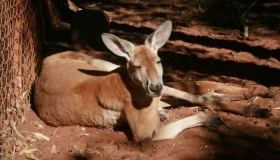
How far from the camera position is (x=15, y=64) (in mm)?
5531

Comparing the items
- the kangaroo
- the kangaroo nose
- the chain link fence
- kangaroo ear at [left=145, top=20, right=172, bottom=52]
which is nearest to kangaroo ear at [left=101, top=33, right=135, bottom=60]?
the kangaroo

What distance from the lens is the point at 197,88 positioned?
5.82m

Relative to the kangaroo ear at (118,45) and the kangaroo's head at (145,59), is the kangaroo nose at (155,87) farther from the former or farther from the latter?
the kangaroo ear at (118,45)

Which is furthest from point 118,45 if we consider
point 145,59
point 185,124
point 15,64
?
point 15,64

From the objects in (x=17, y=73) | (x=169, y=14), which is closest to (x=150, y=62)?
(x=17, y=73)

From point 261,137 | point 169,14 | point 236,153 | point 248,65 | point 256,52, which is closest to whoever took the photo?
→ point 236,153

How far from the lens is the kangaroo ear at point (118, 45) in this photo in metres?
4.89

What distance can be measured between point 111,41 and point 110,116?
32.8 inches

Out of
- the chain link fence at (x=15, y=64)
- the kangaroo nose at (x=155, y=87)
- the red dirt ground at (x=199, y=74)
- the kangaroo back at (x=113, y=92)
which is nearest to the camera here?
the kangaroo nose at (x=155, y=87)

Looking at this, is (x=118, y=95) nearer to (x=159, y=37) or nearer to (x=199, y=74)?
(x=159, y=37)

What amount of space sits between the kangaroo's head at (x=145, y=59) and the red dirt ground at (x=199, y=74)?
69cm

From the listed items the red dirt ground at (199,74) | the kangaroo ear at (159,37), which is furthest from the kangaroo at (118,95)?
the red dirt ground at (199,74)

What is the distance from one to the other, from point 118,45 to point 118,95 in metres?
0.56

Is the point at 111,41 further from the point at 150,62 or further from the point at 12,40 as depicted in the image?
the point at 12,40
